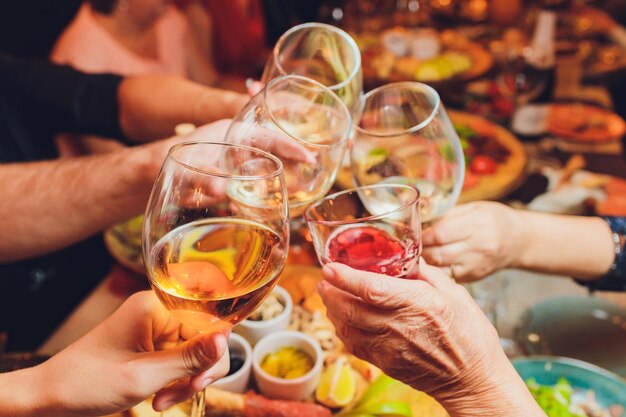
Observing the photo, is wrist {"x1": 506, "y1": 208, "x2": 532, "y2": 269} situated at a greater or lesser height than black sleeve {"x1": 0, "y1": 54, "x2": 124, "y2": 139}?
lesser

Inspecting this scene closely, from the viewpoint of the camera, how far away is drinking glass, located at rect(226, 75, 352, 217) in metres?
0.96

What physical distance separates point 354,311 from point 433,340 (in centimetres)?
13

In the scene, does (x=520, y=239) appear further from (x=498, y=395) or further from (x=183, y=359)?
(x=183, y=359)

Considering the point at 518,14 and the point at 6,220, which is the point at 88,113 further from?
the point at 518,14

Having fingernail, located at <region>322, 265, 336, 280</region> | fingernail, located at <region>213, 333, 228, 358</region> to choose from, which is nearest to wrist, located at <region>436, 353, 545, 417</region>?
fingernail, located at <region>322, 265, 336, 280</region>

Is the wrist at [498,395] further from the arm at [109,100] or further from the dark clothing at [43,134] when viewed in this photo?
the dark clothing at [43,134]

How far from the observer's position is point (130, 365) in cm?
75

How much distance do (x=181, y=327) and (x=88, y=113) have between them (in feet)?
4.36

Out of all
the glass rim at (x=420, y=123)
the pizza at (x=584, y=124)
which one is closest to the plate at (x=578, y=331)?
the glass rim at (x=420, y=123)

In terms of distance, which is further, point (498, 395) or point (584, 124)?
point (584, 124)

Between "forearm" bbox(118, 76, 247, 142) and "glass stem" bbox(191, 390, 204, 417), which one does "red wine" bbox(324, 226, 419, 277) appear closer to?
"glass stem" bbox(191, 390, 204, 417)

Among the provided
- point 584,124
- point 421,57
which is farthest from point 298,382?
point 421,57

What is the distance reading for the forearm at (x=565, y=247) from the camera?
56.6 inches

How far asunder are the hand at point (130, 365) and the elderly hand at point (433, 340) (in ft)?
0.67
